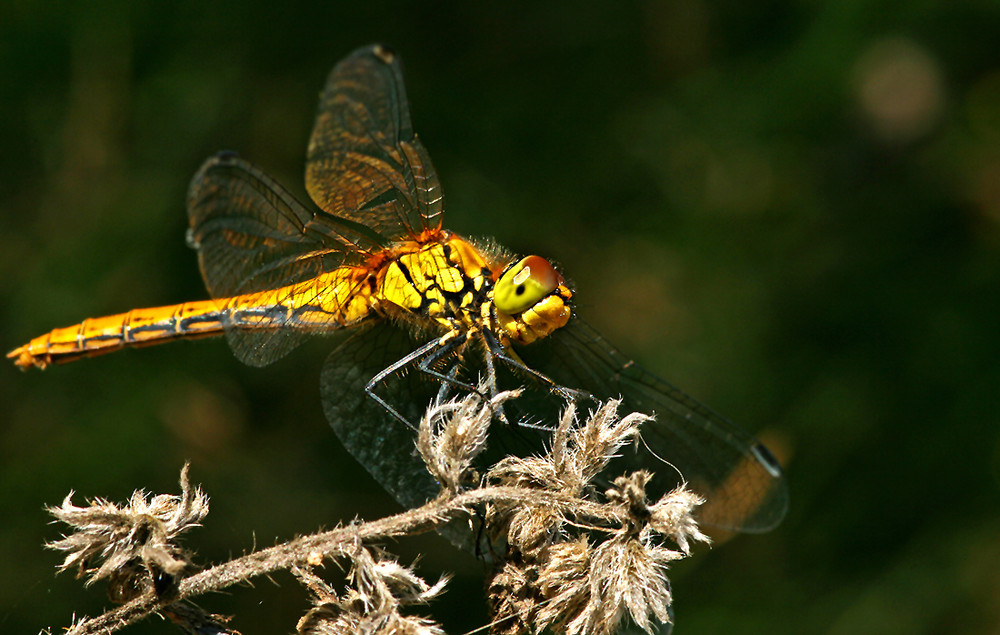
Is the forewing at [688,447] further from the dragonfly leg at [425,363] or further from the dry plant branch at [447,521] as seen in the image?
the dry plant branch at [447,521]

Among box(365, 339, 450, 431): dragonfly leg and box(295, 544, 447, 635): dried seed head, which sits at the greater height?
box(365, 339, 450, 431): dragonfly leg

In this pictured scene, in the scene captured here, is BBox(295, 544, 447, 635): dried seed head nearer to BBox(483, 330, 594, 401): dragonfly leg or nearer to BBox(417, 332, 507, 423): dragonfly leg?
BBox(417, 332, 507, 423): dragonfly leg

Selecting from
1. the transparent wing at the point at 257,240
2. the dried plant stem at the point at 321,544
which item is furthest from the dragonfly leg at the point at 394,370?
the dried plant stem at the point at 321,544

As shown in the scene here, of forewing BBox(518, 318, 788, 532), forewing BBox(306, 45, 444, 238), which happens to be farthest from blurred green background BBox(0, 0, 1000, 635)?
forewing BBox(306, 45, 444, 238)

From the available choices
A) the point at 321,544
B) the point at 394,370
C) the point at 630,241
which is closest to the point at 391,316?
the point at 394,370

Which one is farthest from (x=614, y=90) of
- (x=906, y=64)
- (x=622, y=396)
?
(x=622, y=396)

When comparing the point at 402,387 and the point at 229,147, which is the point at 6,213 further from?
the point at 402,387

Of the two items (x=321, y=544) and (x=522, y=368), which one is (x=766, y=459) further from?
(x=321, y=544)
